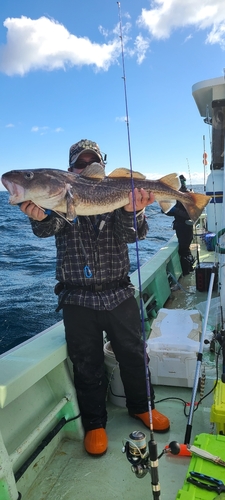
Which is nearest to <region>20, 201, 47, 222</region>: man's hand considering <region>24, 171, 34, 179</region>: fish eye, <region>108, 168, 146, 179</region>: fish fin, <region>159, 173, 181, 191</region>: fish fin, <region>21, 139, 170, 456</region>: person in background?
<region>24, 171, 34, 179</region>: fish eye

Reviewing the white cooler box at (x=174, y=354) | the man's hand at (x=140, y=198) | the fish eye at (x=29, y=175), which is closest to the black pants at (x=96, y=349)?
the white cooler box at (x=174, y=354)

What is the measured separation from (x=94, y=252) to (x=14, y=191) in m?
0.94

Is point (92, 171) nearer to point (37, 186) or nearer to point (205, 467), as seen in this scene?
point (37, 186)

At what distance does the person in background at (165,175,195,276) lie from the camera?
323 inches

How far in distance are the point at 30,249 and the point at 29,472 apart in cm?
1449

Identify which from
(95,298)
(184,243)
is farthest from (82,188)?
(184,243)

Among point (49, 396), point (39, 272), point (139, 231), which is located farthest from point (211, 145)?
point (39, 272)

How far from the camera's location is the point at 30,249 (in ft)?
55.1

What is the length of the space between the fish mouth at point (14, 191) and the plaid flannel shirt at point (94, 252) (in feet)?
1.96

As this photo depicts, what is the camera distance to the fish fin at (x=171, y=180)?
296 cm

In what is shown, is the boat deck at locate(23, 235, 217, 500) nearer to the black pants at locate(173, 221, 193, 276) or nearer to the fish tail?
the fish tail

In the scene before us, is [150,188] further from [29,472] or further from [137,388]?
[29,472]

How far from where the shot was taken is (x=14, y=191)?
8.13 ft

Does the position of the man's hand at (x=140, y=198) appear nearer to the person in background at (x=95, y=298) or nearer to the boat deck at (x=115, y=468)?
the person in background at (x=95, y=298)
